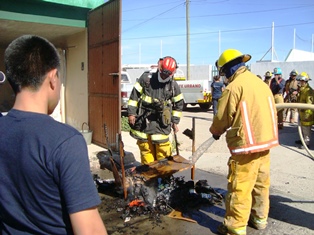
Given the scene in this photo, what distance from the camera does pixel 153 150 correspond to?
5.09 metres

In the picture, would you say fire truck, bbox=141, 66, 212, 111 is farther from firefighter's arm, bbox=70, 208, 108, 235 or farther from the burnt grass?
firefighter's arm, bbox=70, 208, 108, 235

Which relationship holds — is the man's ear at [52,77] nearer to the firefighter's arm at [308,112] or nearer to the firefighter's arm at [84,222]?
the firefighter's arm at [84,222]

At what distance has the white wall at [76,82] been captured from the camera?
846 cm

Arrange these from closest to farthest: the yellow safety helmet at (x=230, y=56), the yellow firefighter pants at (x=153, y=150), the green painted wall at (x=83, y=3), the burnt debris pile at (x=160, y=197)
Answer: the yellow safety helmet at (x=230, y=56) < the burnt debris pile at (x=160, y=197) < the yellow firefighter pants at (x=153, y=150) < the green painted wall at (x=83, y=3)

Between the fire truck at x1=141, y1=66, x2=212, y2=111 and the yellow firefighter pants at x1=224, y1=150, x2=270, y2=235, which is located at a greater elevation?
the fire truck at x1=141, y1=66, x2=212, y2=111

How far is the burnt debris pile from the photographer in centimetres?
406

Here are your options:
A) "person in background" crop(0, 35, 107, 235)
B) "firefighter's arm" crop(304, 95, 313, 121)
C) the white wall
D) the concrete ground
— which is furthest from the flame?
"firefighter's arm" crop(304, 95, 313, 121)

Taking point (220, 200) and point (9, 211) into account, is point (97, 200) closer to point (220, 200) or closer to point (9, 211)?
point (9, 211)

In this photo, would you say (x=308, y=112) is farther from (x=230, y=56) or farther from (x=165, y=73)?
(x=230, y=56)

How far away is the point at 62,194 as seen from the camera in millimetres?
1193

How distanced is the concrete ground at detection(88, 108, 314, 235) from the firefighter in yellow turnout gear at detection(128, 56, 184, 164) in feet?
1.62

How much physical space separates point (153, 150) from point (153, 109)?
703 millimetres

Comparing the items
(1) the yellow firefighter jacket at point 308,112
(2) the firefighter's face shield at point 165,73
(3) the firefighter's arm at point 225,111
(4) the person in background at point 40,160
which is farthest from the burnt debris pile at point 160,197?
(1) the yellow firefighter jacket at point 308,112

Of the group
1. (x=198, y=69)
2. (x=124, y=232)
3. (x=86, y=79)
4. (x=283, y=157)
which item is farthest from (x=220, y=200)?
(x=198, y=69)
